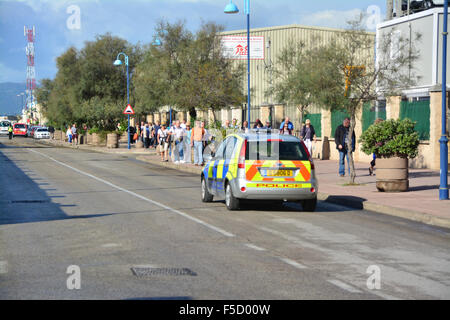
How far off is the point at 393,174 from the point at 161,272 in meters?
10.8

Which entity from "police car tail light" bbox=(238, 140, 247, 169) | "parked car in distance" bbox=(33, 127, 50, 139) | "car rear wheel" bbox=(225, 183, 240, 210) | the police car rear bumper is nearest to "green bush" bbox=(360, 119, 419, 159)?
the police car rear bumper

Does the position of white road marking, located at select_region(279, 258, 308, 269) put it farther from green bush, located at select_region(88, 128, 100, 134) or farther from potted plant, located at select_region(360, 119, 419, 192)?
green bush, located at select_region(88, 128, 100, 134)

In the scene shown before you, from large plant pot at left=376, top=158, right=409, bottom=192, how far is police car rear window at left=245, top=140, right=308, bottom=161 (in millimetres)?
3766

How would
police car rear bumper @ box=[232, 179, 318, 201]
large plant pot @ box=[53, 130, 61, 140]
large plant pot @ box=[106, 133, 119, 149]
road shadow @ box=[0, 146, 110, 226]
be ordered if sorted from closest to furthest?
road shadow @ box=[0, 146, 110, 226] < police car rear bumper @ box=[232, 179, 318, 201] < large plant pot @ box=[106, 133, 119, 149] < large plant pot @ box=[53, 130, 61, 140]

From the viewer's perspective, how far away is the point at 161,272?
7938 mm

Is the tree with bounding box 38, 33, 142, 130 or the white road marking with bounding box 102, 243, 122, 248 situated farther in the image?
the tree with bounding box 38, 33, 142, 130

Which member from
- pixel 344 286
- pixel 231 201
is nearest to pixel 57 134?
pixel 231 201

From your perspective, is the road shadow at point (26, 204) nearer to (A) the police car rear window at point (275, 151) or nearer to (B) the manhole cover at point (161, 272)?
(A) the police car rear window at point (275, 151)

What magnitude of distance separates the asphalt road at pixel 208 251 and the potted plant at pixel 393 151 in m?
2.07

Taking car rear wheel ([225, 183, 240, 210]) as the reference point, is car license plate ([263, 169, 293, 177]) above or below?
above

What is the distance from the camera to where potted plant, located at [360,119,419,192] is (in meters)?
17.5

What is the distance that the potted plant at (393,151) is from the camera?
1745 centimetres

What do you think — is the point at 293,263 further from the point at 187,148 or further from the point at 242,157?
the point at 187,148
